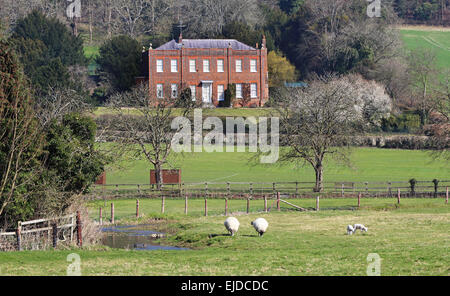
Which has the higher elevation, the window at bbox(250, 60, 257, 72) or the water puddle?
the window at bbox(250, 60, 257, 72)

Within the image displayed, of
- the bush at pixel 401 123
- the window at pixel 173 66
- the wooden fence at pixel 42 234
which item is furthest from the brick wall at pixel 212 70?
the wooden fence at pixel 42 234

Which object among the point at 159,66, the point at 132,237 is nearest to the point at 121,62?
the point at 159,66

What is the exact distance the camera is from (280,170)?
68.2m

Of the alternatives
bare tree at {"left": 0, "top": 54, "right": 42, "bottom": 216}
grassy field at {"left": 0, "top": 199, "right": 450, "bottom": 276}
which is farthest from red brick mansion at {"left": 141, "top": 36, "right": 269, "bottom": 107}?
bare tree at {"left": 0, "top": 54, "right": 42, "bottom": 216}

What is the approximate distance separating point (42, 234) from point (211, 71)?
67.6 m

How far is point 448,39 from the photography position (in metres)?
144

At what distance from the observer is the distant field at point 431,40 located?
436 feet

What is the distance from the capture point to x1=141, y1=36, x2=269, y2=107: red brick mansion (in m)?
97.0

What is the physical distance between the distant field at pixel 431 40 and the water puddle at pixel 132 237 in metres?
95.3

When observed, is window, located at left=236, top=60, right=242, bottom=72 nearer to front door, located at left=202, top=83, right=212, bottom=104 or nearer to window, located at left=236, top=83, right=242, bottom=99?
window, located at left=236, top=83, right=242, bottom=99

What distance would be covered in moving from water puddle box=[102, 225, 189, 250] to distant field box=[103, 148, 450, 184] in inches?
609

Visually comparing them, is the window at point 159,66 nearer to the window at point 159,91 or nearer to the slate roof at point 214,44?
the window at point 159,91

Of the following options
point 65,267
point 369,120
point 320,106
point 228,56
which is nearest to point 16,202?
point 65,267
